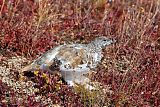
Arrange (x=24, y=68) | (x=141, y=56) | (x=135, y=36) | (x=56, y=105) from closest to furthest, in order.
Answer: (x=56, y=105) < (x=24, y=68) < (x=141, y=56) < (x=135, y=36)

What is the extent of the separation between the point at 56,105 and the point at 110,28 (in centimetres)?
231

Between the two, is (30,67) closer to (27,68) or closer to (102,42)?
(27,68)

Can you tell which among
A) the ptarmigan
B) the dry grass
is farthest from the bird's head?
the ptarmigan

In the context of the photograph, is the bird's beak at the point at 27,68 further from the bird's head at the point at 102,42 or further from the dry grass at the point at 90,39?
the bird's head at the point at 102,42

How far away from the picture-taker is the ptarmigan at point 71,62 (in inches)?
195

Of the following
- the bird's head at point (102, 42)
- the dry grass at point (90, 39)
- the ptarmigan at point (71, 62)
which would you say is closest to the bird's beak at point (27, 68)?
the ptarmigan at point (71, 62)

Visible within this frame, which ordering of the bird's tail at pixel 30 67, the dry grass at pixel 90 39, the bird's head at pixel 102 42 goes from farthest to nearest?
the bird's head at pixel 102 42, the bird's tail at pixel 30 67, the dry grass at pixel 90 39

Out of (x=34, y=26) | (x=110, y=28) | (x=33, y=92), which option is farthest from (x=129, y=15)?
(x=33, y=92)

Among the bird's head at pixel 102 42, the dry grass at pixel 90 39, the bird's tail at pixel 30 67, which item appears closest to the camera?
the dry grass at pixel 90 39

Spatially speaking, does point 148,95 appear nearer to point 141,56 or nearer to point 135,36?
point 141,56

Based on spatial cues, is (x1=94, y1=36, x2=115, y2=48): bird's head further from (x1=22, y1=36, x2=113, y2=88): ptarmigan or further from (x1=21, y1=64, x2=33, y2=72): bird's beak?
(x1=21, y1=64, x2=33, y2=72): bird's beak

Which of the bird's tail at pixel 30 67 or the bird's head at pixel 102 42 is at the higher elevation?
the bird's head at pixel 102 42

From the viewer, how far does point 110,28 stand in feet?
22.1

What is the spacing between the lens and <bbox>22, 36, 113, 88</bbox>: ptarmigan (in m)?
4.95
